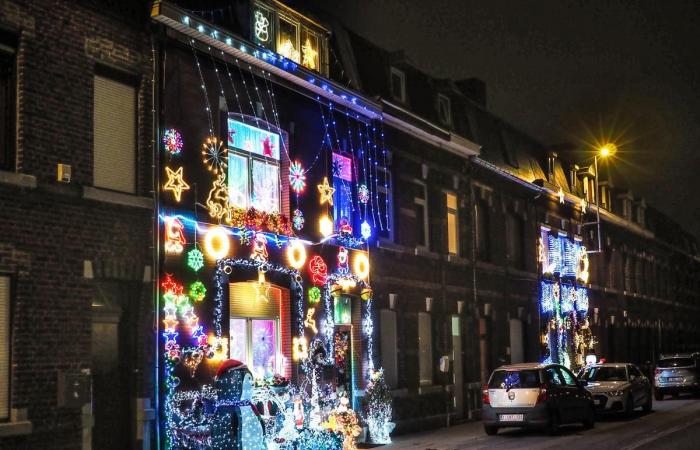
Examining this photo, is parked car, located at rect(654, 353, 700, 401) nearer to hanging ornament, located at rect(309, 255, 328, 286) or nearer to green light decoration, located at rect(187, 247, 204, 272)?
hanging ornament, located at rect(309, 255, 328, 286)

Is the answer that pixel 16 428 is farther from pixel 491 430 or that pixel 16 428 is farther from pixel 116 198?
pixel 491 430

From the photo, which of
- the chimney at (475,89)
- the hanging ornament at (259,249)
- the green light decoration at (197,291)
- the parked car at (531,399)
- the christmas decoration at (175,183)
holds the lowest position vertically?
the parked car at (531,399)

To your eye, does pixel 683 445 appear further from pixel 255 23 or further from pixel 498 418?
pixel 255 23

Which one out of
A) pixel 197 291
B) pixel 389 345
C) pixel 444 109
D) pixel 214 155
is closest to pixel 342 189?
pixel 389 345

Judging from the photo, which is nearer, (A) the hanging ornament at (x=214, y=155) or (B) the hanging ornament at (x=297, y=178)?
(A) the hanging ornament at (x=214, y=155)

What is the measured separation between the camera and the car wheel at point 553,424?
20.4 m

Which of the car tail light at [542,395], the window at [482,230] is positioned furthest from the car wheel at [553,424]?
the window at [482,230]

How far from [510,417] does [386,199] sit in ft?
20.9

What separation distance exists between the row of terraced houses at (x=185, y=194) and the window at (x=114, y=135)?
0.08 ft

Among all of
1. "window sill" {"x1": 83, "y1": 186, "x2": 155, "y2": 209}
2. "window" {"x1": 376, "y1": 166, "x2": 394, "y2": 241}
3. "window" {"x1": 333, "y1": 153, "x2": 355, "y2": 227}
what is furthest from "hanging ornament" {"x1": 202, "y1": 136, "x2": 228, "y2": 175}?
"window" {"x1": 376, "y1": 166, "x2": 394, "y2": 241}

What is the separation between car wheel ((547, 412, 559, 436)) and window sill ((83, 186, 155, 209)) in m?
10.5

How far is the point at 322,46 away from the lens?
20.6 meters

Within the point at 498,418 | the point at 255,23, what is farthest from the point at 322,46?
the point at 498,418

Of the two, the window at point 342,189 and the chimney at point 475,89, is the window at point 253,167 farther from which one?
the chimney at point 475,89
